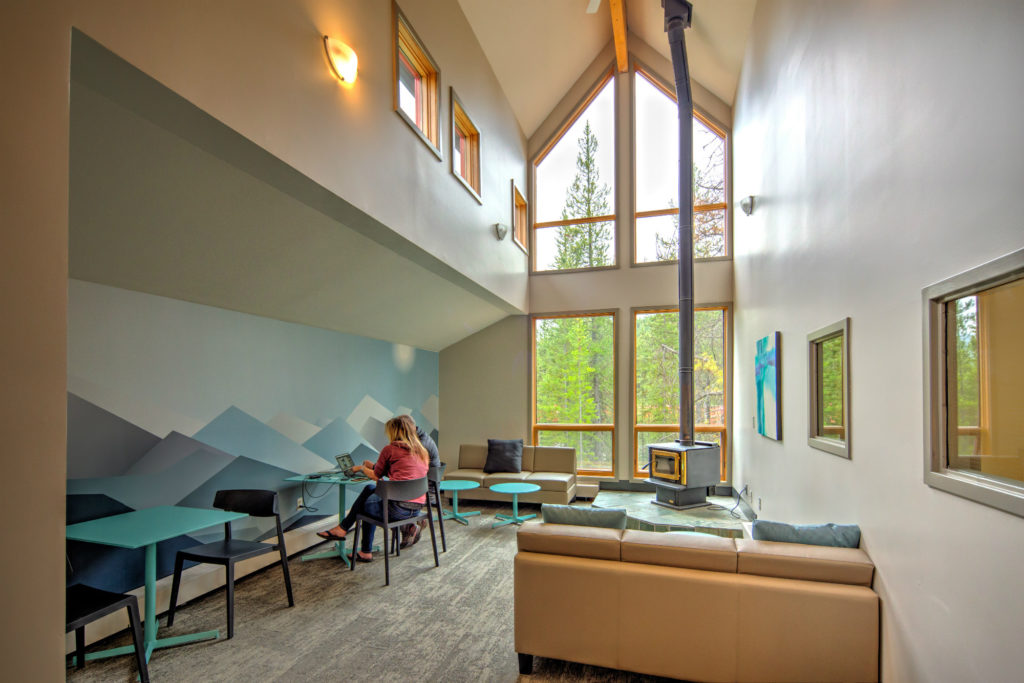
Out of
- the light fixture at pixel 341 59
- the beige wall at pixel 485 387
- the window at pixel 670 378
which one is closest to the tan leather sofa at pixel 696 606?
the light fixture at pixel 341 59

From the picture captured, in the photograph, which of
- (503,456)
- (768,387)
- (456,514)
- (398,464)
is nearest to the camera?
(398,464)

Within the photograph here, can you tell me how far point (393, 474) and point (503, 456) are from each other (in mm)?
2700

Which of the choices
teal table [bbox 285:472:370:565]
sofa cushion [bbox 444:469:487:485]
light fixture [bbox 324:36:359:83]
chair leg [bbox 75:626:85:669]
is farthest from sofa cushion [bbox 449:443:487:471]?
light fixture [bbox 324:36:359:83]

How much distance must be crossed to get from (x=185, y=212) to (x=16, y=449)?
184 centimetres

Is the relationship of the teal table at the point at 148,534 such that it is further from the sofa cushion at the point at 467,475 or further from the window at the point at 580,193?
the window at the point at 580,193

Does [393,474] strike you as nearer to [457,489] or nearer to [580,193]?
[457,489]

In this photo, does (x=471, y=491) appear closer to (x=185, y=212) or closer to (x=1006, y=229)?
(x=185, y=212)

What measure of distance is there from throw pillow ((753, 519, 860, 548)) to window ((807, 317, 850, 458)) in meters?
0.40

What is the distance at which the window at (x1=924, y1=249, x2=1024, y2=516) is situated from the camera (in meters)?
1.45

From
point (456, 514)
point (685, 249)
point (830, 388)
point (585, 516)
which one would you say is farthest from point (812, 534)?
point (456, 514)

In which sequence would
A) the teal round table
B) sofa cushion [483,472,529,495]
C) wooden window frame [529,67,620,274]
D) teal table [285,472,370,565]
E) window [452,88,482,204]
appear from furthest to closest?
wooden window frame [529,67,620,274] < sofa cushion [483,472,529,495] < the teal round table < window [452,88,482,204] < teal table [285,472,370,565]

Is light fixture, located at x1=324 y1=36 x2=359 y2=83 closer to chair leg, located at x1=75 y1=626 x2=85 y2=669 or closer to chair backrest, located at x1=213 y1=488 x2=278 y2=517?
chair backrest, located at x1=213 y1=488 x2=278 y2=517

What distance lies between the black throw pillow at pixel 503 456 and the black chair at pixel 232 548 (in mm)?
3520

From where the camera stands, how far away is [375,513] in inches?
167
